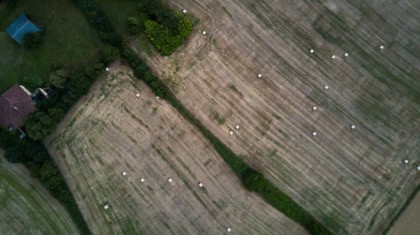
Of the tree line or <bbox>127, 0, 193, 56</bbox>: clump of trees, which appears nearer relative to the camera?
the tree line

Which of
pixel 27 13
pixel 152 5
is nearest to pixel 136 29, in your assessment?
pixel 152 5

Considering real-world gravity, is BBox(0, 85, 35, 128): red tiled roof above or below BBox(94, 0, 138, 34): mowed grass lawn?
below

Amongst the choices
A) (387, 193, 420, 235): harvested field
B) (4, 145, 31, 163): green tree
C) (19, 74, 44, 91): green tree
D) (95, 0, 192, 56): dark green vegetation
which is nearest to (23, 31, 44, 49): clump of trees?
(19, 74, 44, 91): green tree

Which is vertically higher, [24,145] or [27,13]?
[27,13]

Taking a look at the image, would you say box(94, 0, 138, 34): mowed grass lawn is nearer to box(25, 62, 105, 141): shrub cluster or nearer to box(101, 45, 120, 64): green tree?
box(101, 45, 120, 64): green tree

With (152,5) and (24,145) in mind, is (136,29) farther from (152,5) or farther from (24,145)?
(24,145)

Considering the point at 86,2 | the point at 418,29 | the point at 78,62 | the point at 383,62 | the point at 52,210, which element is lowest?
the point at 52,210
